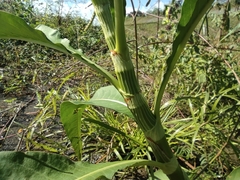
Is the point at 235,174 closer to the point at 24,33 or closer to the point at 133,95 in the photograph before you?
the point at 133,95

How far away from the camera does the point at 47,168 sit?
0.58m

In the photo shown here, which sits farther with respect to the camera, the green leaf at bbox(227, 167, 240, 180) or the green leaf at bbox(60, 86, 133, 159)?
the green leaf at bbox(60, 86, 133, 159)

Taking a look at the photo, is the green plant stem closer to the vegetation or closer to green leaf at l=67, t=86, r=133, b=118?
the vegetation

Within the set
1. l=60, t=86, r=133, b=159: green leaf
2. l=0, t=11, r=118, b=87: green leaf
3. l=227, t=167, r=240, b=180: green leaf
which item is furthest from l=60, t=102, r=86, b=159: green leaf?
l=227, t=167, r=240, b=180: green leaf

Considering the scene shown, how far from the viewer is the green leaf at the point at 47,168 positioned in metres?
0.55

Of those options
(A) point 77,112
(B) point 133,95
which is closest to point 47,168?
(B) point 133,95

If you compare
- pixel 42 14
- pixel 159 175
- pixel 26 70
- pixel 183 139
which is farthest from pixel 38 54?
pixel 159 175

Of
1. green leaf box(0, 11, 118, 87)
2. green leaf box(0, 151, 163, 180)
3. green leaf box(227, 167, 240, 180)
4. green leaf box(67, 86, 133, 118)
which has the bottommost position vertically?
green leaf box(227, 167, 240, 180)

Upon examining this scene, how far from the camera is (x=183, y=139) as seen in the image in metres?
1.45

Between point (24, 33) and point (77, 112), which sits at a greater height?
point (24, 33)

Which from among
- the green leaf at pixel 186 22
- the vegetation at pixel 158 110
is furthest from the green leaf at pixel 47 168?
the green leaf at pixel 186 22

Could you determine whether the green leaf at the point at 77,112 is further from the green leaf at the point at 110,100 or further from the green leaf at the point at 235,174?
the green leaf at the point at 235,174

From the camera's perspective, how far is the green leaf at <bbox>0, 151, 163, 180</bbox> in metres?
0.55

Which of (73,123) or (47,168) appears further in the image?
(73,123)
